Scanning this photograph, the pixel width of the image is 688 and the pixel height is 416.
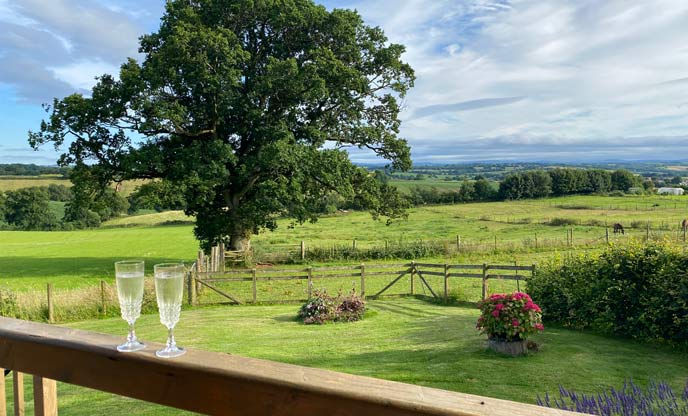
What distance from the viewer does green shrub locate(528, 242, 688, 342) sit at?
9094 mm

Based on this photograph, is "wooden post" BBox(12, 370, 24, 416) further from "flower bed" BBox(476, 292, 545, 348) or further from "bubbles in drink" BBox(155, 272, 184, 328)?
"flower bed" BBox(476, 292, 545, 348)

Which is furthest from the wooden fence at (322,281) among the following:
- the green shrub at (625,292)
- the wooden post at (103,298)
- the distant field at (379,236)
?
the distant field at (379,236)

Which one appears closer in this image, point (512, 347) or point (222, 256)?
point (512, 347)

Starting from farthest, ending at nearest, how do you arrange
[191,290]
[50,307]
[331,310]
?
1. [191,290]
2. [50,307]
3. [331,310]

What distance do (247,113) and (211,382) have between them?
68.5 feet

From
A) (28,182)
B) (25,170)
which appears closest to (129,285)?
(28,182)

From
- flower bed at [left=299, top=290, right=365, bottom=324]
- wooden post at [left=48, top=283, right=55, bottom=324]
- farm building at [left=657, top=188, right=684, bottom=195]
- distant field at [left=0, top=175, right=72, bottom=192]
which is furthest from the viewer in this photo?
farm building at [left=657, top=188, right=684, bottom=195]

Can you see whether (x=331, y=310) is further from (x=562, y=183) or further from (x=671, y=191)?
(x=671, y=191)

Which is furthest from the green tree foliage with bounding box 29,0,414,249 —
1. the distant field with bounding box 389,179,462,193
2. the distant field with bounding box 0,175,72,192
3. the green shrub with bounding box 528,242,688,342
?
the distant field with bounding box 0,175,72,192

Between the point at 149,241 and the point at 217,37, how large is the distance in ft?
86.7

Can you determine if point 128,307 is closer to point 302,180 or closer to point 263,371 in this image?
point 263,371

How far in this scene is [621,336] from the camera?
9930 mm

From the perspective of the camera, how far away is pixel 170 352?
1.59 meters

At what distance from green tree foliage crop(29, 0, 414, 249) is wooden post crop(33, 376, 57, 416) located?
59.4ft
